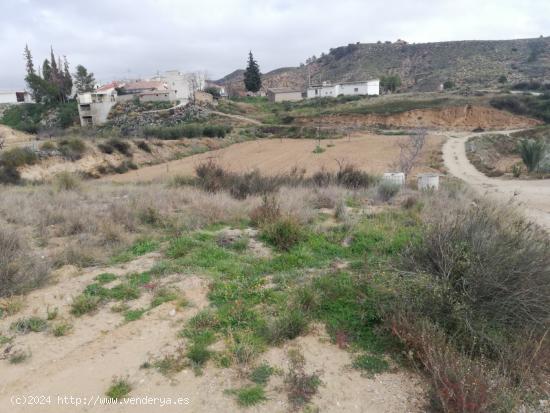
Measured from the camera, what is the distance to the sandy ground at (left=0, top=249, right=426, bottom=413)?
318 centimetres

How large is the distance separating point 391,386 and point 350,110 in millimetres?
54244

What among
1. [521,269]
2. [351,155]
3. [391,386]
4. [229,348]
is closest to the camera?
[391,386]

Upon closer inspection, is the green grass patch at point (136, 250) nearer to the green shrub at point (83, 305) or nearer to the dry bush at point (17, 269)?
the dry bush at point (17, 269)

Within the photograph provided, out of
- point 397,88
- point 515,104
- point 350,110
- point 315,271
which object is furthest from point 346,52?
point 315,271

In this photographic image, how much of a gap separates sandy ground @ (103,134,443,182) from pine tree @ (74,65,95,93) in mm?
48037

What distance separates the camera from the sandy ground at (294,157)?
25.8 metres

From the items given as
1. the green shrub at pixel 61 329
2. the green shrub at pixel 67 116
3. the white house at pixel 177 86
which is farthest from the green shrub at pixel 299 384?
the white house at pixel 177 86

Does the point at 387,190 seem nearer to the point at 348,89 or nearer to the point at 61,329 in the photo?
the point at 61,329

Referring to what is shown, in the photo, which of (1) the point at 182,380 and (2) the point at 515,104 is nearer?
(1) the point at 182,380

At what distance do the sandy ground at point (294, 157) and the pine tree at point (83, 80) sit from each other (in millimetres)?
48037

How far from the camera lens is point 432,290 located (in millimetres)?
4039

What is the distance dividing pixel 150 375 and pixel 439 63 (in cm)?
9872

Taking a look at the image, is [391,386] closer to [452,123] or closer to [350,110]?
[452,123]

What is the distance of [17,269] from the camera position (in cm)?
→ 507
